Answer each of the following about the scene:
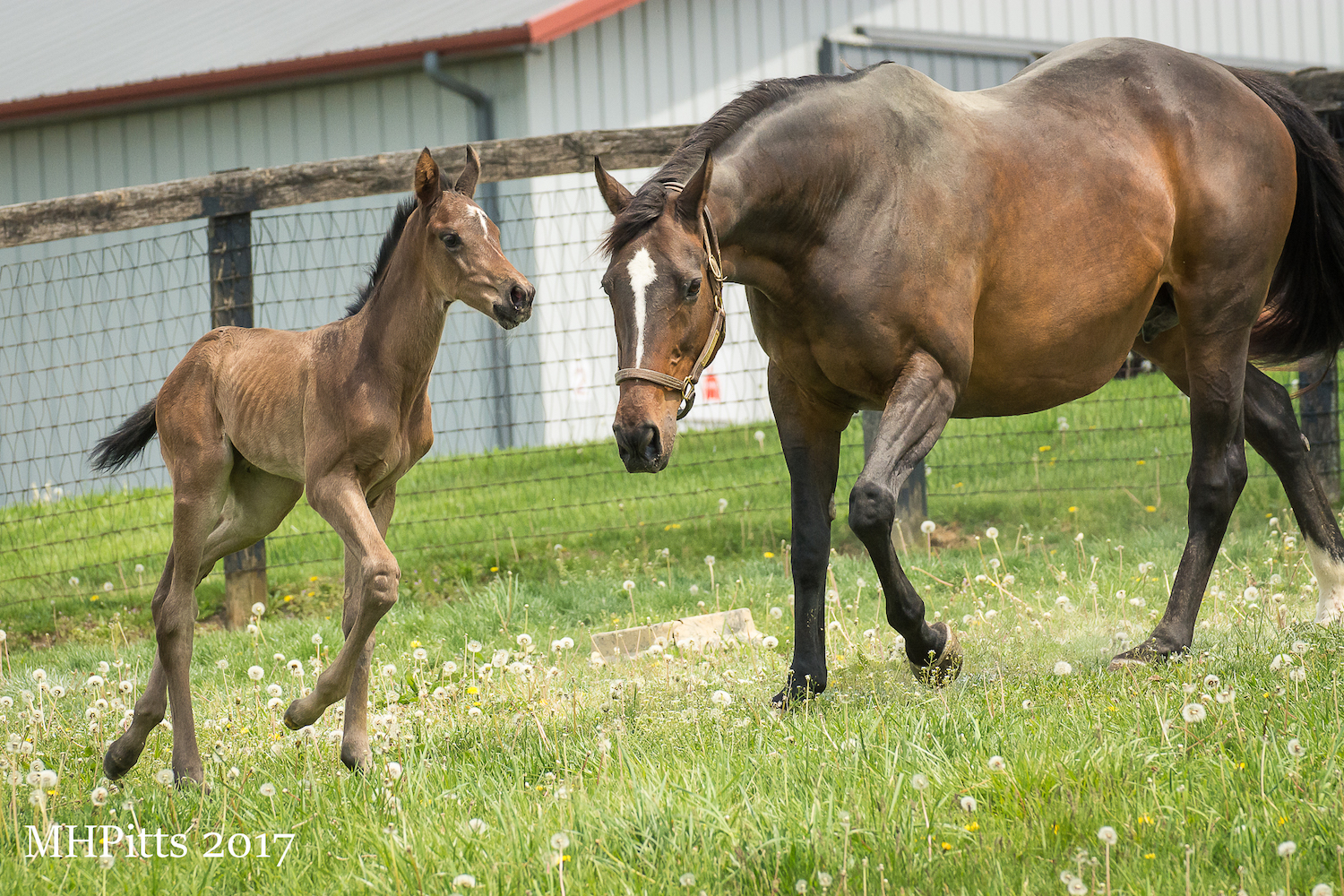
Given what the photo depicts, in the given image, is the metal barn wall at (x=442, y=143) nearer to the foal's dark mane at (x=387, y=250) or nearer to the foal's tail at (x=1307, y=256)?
the foal's tail at (x=1307, y=256)

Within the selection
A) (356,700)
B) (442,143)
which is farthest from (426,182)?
(442,143)

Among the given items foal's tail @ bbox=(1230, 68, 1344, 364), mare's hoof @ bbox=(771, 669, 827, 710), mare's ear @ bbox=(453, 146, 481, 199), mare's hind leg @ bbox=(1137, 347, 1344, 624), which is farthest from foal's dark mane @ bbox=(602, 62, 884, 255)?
mare's hind leg @ bbox=(1137, 347, 1344, 624)

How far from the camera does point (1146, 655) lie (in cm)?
433

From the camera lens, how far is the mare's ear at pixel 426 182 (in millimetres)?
3799

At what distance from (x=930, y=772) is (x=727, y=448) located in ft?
20.2

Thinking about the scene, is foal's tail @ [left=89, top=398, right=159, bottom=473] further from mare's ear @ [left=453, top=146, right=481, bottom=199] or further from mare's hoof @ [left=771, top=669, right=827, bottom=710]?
mare's hoof @ [left=771, top=669, right=827, bottom=710]

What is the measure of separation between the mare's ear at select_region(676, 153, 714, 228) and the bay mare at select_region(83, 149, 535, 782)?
524 millimetres

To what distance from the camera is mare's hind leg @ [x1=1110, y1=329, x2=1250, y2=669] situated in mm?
4660

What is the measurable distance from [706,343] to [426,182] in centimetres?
99

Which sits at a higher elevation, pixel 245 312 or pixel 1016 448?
pixel 245 312

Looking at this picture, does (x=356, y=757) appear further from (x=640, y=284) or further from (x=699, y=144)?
(x=699, y=144)

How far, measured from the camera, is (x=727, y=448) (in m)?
9.09

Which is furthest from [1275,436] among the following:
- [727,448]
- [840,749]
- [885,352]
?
[727,448]

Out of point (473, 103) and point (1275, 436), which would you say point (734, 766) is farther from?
point (473, 103)
